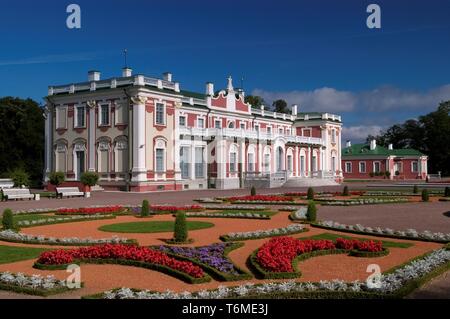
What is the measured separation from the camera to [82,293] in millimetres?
8164

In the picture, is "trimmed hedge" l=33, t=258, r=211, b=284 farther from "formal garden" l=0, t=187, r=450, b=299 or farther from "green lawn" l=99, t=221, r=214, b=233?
"green lawn" l=99, t=221, r=214, b=233

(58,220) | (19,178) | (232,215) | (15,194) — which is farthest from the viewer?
(19,178)

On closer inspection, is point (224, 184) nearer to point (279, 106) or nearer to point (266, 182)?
point (266, 182)

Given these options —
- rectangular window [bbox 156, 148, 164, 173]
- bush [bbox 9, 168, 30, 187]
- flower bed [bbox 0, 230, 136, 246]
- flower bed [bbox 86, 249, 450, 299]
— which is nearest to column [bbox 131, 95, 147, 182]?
rectangular window [bbox 156, 148, 164, 173]

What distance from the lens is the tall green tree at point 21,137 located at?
54406 mm

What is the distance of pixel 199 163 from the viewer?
152 ft

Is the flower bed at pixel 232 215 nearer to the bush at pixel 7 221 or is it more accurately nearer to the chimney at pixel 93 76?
the bush at pixel 7 221

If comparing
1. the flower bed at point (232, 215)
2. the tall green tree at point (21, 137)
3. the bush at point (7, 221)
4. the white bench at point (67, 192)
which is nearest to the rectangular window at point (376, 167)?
the tall green tree at point (21, 137)

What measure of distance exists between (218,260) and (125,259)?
2.01 meters

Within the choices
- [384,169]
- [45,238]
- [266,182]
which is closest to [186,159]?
[266,182]

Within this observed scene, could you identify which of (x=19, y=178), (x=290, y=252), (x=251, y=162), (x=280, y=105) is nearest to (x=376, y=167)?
(x=280, y=105)

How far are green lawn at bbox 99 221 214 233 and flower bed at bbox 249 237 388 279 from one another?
5087 mm

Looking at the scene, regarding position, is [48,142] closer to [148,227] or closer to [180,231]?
[148,227]

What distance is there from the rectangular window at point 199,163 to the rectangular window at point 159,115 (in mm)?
5475
